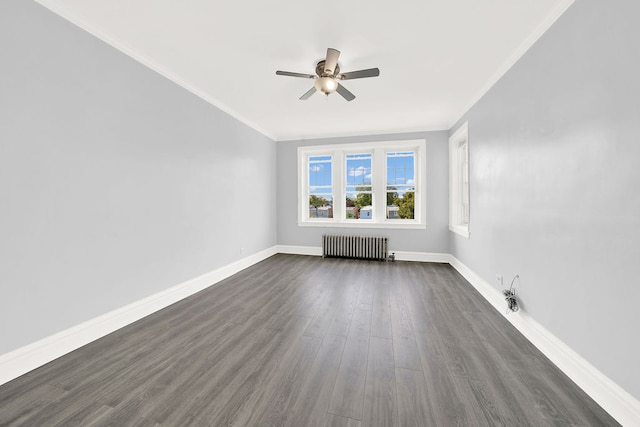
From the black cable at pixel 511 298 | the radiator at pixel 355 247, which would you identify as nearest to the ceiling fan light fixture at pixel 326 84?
the black cable at pixel 511 298

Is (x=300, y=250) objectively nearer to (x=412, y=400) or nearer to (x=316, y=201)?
(x=316, y=201)

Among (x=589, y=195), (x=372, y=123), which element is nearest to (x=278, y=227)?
(x=372, y=123)

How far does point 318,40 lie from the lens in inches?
94.0

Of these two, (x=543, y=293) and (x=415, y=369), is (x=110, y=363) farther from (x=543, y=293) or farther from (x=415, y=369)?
(x=543, y=293)

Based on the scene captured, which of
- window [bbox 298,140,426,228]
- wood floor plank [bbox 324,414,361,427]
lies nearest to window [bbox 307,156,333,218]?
window [bbox 298,140,426,228]

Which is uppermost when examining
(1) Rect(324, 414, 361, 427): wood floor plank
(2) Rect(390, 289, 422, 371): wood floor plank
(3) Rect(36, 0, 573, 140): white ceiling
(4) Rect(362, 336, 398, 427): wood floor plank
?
(3) Rect(36, 0, 573, 140): white ceiling

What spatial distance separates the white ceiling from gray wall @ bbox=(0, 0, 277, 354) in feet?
1.03

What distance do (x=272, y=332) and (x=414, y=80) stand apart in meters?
3.35

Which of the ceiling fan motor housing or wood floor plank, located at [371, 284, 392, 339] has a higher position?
the ceiling fan motor housing

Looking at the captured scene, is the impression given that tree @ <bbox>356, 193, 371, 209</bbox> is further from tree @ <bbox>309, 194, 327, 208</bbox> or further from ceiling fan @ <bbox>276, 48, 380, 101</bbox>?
ceiling fan @ <bbox>276, 48, 380, 101</bbox>

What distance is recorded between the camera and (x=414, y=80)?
3.19 m

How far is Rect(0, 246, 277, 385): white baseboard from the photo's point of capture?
5.78ft

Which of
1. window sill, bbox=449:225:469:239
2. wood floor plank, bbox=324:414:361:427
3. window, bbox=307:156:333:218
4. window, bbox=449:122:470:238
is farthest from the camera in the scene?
window, bbox=307:156:333:218

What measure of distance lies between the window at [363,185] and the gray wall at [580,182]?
269 centimetres
